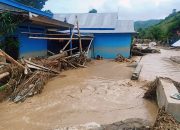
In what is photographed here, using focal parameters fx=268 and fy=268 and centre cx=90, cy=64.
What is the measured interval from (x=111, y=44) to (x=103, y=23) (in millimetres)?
2459

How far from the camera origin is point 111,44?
21422mm

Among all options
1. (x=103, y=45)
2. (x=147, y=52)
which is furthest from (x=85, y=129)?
A: (x=147, y=52)

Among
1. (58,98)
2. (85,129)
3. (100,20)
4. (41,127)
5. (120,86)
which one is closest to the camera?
(85,129)

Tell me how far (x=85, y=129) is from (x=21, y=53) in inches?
327

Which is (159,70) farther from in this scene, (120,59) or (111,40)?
(111,40)

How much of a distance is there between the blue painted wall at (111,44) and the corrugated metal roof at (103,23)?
470 millimetres

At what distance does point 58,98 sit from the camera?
348 inches

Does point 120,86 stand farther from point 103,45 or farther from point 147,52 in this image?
point 147,52

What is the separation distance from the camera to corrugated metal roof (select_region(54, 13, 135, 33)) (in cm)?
2176

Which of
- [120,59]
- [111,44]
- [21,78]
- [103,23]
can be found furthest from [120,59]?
[21,78]

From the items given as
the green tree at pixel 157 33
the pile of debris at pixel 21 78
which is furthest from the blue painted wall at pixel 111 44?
the green tree at pixel 157 33

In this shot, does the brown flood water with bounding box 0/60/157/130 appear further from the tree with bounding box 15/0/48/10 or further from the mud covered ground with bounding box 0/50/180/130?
the tree with bounding box 15/0/48/10

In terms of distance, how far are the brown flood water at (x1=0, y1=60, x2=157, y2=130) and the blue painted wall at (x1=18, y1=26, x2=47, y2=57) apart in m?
3.29

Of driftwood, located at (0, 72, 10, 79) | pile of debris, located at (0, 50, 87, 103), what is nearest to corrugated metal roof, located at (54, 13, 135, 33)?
pile of debris, located at (0, 50, 87, 103)
